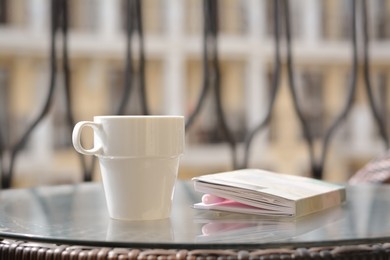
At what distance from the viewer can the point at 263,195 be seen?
618mm

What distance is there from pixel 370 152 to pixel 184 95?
1.50 meters

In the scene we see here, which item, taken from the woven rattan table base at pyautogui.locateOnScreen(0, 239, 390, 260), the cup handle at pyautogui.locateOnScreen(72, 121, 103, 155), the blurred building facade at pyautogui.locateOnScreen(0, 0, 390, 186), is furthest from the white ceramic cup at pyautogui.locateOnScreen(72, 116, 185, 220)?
the blurred building facade at pyautogui.locateOnScreen(0, 0, 390, 186)

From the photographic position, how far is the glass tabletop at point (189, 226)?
493 mm

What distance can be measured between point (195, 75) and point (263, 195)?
4150mm

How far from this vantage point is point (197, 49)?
4.56 m

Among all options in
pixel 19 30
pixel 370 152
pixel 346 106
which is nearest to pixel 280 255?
pixel 346 106

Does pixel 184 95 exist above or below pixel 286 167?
above

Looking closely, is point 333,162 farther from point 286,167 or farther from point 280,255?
point 280,255

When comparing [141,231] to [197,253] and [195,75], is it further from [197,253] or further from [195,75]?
[195,75]

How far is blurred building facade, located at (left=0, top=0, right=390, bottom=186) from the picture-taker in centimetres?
423

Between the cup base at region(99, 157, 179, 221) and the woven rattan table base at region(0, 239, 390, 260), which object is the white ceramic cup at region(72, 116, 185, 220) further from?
the woven rattan table base at region(0, 239, 390, 260)

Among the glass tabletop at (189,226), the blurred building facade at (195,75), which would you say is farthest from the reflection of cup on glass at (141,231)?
the blurred building facade at (195,75)

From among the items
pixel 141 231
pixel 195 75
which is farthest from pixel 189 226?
pixel 195 75

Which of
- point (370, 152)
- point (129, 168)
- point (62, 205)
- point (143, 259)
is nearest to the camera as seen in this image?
point (143, 259)
